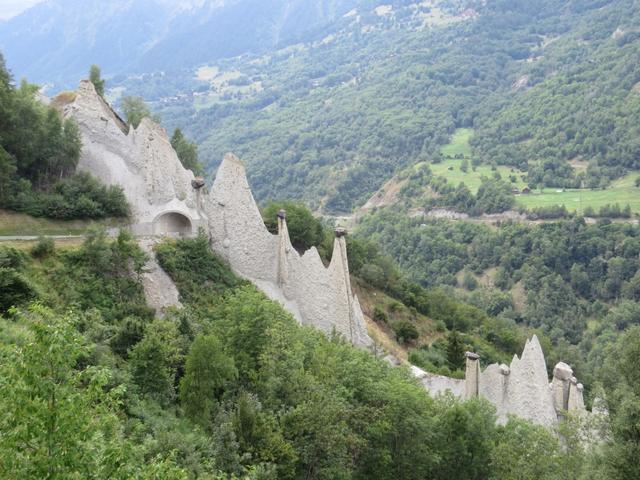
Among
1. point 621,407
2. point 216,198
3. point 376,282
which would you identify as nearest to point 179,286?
point 216,198

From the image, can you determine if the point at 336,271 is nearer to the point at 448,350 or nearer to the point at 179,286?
the point at 179,286

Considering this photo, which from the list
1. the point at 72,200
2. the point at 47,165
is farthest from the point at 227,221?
the point at 47,165

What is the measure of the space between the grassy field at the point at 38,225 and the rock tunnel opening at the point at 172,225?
2.63m

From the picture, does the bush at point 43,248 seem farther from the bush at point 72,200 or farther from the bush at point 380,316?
the bush at point 380,316

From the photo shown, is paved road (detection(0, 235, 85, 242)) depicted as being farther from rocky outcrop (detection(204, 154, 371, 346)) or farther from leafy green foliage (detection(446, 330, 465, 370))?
leafy green foliage (detection(446, 330, 465, 370))

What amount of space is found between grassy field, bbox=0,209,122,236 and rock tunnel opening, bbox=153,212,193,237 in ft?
8.64

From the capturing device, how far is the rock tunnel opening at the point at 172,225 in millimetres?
43125

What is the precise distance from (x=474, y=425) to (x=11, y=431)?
2349 centimetres

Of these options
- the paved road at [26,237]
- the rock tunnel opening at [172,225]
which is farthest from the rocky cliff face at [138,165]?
the paved road at [26,237]

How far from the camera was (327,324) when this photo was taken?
43.2 metres

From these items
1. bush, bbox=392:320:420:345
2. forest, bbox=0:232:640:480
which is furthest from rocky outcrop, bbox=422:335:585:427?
bush, bbox=392:320:420:345

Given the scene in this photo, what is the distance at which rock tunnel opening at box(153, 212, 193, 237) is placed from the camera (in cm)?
4312

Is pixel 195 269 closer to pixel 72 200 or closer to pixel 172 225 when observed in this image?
pixel 172 225

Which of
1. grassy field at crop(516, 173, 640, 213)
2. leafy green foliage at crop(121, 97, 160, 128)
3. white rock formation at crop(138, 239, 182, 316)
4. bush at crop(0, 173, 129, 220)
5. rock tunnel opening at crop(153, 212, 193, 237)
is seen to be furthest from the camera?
grassy field at crop(516, 173, 640, 213)
